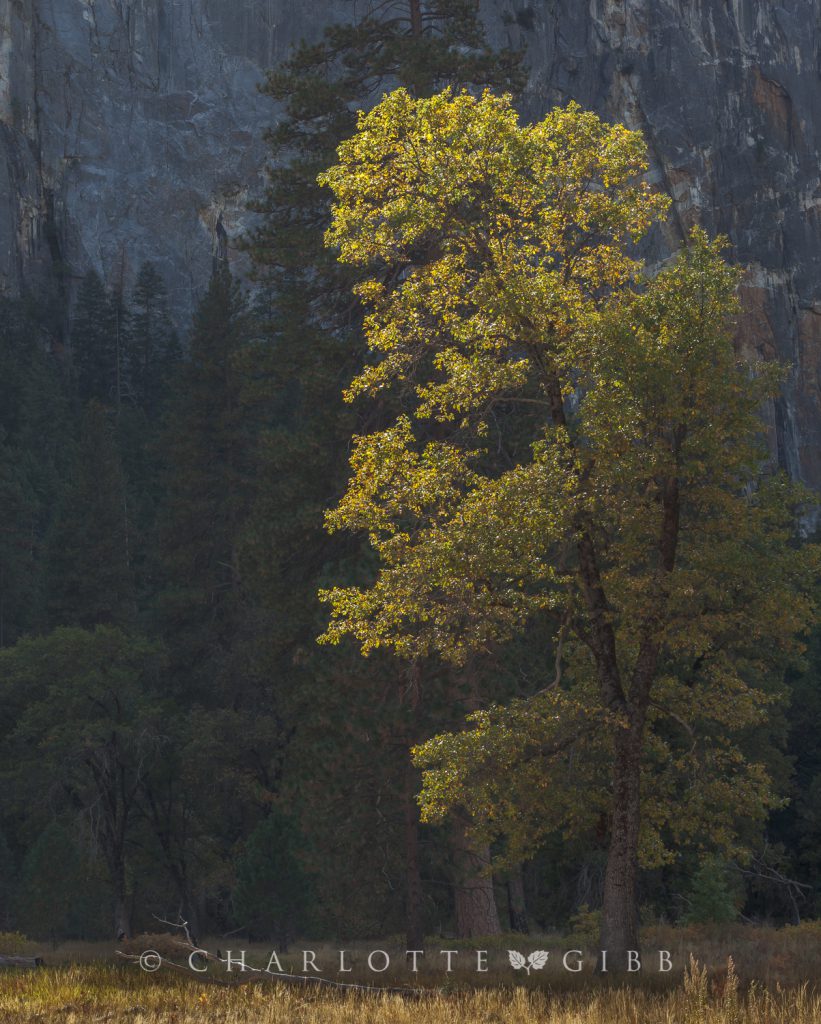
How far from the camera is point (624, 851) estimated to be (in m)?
14.0

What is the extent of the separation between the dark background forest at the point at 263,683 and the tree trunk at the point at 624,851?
1.20 meters

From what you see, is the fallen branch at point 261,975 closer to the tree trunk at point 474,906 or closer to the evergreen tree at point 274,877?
the tree trunk at point 474,906

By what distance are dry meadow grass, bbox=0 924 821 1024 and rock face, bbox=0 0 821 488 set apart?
7321 centimetres

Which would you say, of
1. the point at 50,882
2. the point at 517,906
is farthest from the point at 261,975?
the point at 50,882

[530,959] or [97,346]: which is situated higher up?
[97,346]

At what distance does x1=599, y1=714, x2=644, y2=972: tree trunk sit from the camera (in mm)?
13945

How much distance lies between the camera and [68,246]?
9569cm

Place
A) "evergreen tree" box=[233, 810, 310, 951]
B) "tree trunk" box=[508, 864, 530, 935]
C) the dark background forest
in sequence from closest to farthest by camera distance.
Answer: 1. the dark background forest
2. "evergreen tree" box=[233, 810, 310, 951]
3. "tree trunk" box=[508, 864, 530, 935]

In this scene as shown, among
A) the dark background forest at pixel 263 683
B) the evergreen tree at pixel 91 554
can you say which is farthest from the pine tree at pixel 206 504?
the evergreen tree at pixel 91 554

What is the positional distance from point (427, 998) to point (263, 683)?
30133mm

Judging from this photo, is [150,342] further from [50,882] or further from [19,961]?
[19,961]

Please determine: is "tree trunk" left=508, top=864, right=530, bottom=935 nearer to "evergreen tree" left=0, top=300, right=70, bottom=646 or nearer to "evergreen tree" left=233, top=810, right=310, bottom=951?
"evergreen tree" left=233, top=810, right=310, bottom=951

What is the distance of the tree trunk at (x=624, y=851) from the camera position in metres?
13.9

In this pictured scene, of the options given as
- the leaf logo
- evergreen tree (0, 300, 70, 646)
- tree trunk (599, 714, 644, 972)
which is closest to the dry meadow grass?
the leaf logo
